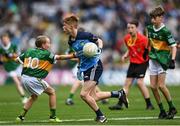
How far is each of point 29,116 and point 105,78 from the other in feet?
52.4

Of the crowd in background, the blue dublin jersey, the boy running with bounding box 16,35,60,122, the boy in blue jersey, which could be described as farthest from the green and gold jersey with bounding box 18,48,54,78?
the crowd in background

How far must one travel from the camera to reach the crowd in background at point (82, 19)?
35.1m

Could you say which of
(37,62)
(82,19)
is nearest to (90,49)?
(37,62)

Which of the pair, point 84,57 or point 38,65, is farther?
point 38,65

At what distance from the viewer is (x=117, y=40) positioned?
36.1 m

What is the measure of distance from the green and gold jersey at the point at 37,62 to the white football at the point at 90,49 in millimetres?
1001

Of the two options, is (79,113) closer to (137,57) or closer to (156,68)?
(156,68)

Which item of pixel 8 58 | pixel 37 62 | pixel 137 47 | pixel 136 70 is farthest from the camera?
pixel 8 58

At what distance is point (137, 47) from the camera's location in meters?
21.0

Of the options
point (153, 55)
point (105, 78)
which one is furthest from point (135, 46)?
point (105, 78)

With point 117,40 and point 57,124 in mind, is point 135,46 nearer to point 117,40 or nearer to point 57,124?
point 57,124

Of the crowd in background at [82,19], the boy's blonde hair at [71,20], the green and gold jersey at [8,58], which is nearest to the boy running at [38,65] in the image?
the boy's blonde hair at [71,20]

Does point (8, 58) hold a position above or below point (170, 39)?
below

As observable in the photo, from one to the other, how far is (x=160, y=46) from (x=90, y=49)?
7.25 ft
